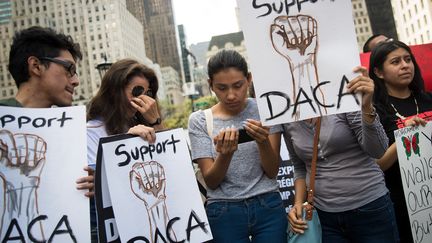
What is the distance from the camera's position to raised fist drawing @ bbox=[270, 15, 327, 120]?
1.62 meters

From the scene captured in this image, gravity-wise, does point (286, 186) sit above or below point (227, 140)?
below

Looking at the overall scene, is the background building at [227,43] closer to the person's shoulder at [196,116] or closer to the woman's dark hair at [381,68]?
the woman's dark hair at [381,68]

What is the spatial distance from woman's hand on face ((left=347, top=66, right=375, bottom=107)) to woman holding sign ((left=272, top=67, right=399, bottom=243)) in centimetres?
10

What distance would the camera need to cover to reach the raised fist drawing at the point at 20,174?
1.34 metres

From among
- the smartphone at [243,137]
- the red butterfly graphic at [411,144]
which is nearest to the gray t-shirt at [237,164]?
the smartphone at [243,137]

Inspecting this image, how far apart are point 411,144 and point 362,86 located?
2.13 feet

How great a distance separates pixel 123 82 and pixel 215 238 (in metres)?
0.98

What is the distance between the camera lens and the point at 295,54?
5.34 feet

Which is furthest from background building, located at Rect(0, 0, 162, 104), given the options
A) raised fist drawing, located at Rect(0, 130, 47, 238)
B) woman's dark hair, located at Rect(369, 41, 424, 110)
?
raised fist drawing, located at Rect(0, 130, 47, 238)

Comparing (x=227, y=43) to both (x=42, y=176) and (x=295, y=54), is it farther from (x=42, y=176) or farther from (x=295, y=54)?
(x=42, y=176)

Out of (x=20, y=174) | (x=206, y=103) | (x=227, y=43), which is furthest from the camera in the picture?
(x=227, y=43)

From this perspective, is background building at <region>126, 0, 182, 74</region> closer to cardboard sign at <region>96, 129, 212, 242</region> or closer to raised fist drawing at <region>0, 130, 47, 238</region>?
cardboard sign at <region>96, 129, 212, 242</region>

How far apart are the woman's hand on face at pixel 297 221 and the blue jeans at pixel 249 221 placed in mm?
66

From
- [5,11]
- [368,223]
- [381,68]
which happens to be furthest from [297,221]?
[5,11]
